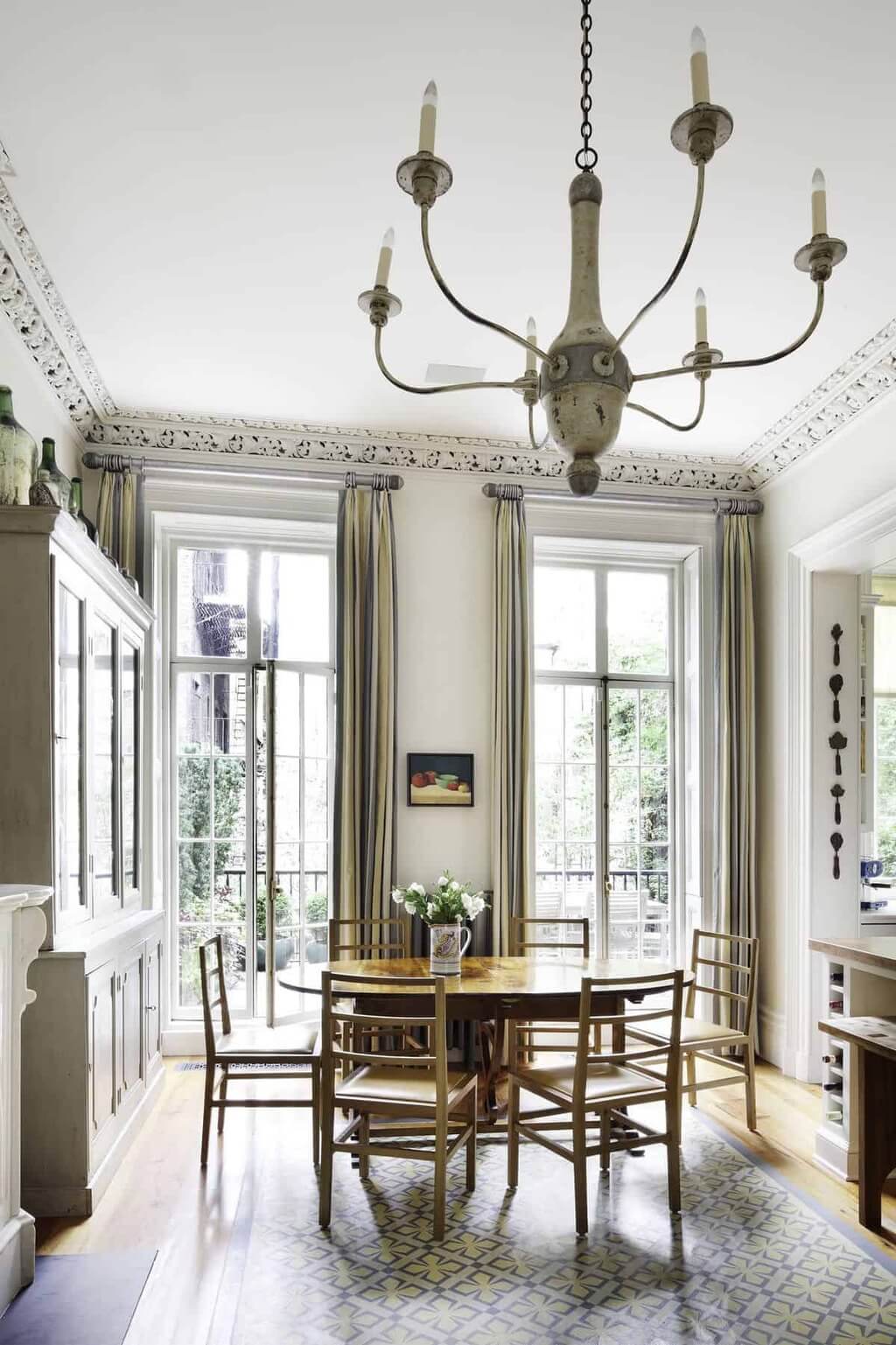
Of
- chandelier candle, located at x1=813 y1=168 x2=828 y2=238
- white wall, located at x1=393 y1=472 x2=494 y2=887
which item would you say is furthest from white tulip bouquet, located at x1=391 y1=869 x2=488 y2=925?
chandelier candle, located at x1=813 y1=168 x2=828 y2=238

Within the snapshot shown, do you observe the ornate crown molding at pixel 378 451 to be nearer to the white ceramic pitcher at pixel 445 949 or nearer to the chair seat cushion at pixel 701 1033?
the white ceramic pitcher at pixel 445 949

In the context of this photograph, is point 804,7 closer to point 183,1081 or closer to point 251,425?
point 251,425

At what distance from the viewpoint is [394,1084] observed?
345cm

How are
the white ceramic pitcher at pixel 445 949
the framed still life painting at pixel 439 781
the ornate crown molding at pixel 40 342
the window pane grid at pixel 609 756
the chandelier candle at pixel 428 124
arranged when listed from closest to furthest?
the chandelier candle at pixel 428 124 → the ornate crown molding at pixel 40 342 → the white ceramic pitcher at pixel 445 949 → the framed still life painting at pixel 439 781 → the window pane grid at pixel 609 756

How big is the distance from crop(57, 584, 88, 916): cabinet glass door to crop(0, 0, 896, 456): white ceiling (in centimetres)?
132

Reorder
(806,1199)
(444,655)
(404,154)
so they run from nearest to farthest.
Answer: (404,154)
(806,1199)
(444,655)

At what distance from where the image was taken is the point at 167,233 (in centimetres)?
341

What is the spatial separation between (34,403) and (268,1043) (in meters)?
2.86

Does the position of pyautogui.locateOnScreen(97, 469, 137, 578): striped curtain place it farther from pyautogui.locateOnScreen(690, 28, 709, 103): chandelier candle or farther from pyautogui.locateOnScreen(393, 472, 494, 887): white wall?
pyautogui.locateOnScreen(690, 28, 709, 103): chandelier candle

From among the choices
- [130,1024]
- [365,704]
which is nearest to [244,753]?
[365,704]

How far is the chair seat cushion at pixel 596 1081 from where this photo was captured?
342cm

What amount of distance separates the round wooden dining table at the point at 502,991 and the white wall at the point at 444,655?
3.01ft

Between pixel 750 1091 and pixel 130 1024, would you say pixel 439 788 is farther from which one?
pixel 750 1091

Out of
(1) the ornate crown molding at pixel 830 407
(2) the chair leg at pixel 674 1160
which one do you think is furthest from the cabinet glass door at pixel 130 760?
(1) the ornate crown molding at pixel 830 407
